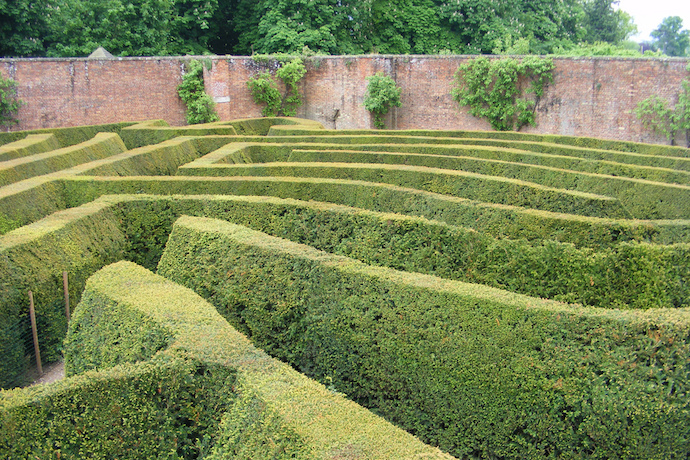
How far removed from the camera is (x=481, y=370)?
6.43 m

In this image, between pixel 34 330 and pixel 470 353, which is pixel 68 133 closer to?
pixel 34 330

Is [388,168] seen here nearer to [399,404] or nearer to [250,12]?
[399,404]

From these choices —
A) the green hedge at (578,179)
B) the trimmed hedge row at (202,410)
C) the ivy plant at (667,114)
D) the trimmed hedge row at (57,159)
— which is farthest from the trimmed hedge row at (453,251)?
the ivy plant at (667,114)

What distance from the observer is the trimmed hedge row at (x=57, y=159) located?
1353 cm

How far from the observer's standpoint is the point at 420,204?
36.1ft

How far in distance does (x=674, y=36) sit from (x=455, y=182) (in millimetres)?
77896

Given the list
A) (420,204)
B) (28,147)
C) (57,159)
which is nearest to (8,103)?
(28,147)

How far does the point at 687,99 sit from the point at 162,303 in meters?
21.7

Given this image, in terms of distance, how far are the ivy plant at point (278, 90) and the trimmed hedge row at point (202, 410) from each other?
74.8 ft

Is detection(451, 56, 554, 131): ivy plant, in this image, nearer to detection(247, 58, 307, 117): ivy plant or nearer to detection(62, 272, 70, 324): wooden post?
detection(247, 58, 307, 117): ivy plant

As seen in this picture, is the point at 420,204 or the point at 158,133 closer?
the point at 420,204

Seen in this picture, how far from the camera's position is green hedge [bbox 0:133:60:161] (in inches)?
625

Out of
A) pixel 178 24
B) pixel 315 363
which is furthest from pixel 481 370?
pixel 178 24

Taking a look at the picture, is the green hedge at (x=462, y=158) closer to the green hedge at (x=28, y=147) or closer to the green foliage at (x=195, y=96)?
the green hedge at (x=28, y=147)
